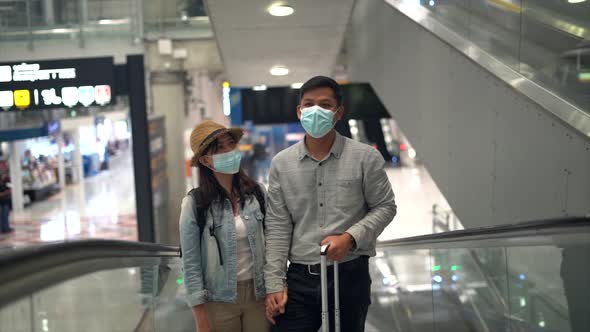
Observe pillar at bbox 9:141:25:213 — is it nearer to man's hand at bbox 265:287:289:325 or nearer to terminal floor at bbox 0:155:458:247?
terminal floor at bbox 0:155:458:247

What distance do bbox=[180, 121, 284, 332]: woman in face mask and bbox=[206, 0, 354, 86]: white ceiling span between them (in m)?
4.31

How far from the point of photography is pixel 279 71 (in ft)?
40.5

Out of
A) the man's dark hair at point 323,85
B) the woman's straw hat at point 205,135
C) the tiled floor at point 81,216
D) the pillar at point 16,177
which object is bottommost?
the tiled floor at point 81,216

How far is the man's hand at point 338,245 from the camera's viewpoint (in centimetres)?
265

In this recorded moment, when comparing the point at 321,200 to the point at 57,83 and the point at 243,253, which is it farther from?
the point at 57,83

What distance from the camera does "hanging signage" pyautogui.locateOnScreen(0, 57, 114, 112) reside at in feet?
27.0

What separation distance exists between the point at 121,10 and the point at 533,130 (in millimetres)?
14311

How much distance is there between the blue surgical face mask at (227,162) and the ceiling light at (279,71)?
902 centimetres

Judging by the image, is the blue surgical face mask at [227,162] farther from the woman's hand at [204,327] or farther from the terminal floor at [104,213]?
the terminal floor at [104,213]

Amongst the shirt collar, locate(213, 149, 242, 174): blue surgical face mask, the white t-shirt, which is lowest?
the white t-shirt

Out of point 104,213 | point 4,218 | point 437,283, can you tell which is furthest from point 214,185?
point 104,213

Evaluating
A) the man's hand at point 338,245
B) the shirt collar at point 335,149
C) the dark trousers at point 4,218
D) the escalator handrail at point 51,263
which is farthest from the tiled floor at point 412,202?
the escalator handrail at point 51,263

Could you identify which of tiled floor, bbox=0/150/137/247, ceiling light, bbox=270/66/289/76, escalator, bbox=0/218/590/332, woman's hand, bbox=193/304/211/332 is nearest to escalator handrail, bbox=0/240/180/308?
escalator, bbox=0/218/590/332

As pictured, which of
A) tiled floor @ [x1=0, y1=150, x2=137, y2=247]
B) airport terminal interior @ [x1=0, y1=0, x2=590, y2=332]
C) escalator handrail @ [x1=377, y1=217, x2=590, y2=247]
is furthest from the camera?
tiled floor @ [x1=0, y1=150, x2=137, y2=247]
